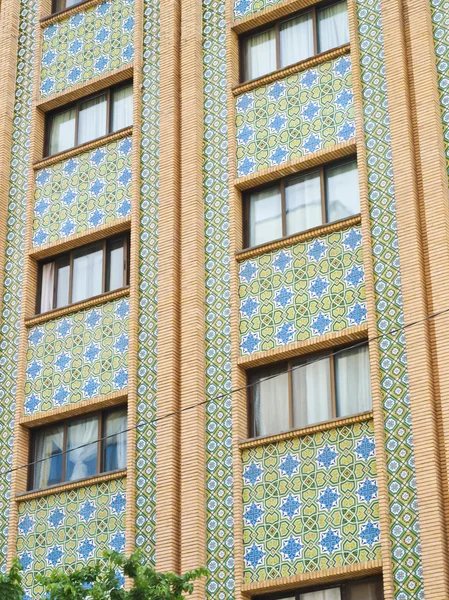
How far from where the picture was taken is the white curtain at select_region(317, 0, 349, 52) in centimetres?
2630

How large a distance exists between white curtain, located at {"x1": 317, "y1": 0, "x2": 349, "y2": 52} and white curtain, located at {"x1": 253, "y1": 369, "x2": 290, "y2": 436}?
653cm

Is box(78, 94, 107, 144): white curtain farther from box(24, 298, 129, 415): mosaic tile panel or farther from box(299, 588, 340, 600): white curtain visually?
box(299, 588, 340, 600): white curtain

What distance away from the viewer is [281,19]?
27375 millimetres

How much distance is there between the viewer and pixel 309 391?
23.8m

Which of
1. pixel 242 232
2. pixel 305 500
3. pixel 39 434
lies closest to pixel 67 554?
pixel 39 434

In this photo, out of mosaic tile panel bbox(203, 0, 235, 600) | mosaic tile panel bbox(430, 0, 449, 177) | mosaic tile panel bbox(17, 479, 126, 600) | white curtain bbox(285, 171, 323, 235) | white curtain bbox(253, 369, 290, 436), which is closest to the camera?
mosaic tile panel bbox(203, 0, 235, 600)

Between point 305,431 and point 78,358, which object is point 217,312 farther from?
point 305,431

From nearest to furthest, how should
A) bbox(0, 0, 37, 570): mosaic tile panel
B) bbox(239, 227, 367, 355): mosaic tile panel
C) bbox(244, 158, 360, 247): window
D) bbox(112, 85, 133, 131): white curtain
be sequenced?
1. bbox(239, 227, 367, 355): mosaic tile panel
2. bbox(244, 158, 360, 247): window
3. bbox(0, 0, 37, 570): mosaic tile panel
4. bbox(112, 85, 133, 131): white curtain

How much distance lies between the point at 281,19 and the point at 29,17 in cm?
659

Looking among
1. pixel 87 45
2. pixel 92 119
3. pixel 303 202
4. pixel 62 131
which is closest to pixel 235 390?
pixel 303 202

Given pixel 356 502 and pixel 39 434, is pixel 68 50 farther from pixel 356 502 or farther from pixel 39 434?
pixel 356 502

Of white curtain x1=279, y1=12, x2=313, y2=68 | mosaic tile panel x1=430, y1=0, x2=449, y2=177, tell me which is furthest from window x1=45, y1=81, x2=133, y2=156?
mosaic tile panel x1=430, y1=0, x2=449, y2=177

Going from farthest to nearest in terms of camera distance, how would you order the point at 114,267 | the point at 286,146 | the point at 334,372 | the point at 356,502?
the point at 114,267 → the point at 286,146 → the point at 334,372 → the point at 356,502

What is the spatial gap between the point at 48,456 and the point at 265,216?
614 cm
